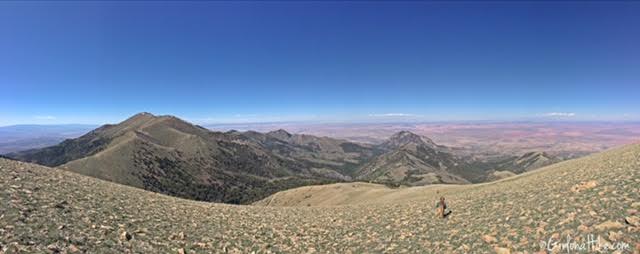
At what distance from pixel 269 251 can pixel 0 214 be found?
386 inches

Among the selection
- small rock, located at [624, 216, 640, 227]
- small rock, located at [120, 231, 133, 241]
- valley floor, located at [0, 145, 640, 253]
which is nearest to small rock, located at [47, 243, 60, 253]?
valley floor, located at [0, 145, 640, 253]

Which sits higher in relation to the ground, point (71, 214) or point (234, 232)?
point (71, 214)

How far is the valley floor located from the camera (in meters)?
10.4

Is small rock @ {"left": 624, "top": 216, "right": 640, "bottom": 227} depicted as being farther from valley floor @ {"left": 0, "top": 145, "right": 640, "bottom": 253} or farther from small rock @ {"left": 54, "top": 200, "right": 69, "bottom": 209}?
small rock @ {"left": 54, "top": 200, "right": 69, "bottom": 209}

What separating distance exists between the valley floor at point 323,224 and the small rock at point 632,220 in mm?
22

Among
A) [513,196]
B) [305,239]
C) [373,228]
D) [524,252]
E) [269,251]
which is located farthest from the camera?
[513,196]

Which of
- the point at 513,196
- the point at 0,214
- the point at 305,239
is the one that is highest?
the point at 0,214

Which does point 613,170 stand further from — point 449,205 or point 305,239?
point 305,239

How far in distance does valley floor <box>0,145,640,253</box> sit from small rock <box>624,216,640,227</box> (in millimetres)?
22

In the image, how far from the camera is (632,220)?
31.3 ft

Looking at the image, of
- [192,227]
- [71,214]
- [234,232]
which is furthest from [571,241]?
[71,214]

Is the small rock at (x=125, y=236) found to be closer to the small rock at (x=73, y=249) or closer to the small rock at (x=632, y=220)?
the small rock at (x=73, y=249)

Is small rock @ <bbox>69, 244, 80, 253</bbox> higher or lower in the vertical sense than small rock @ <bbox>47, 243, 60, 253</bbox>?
lower

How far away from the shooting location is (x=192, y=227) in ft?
52.4
